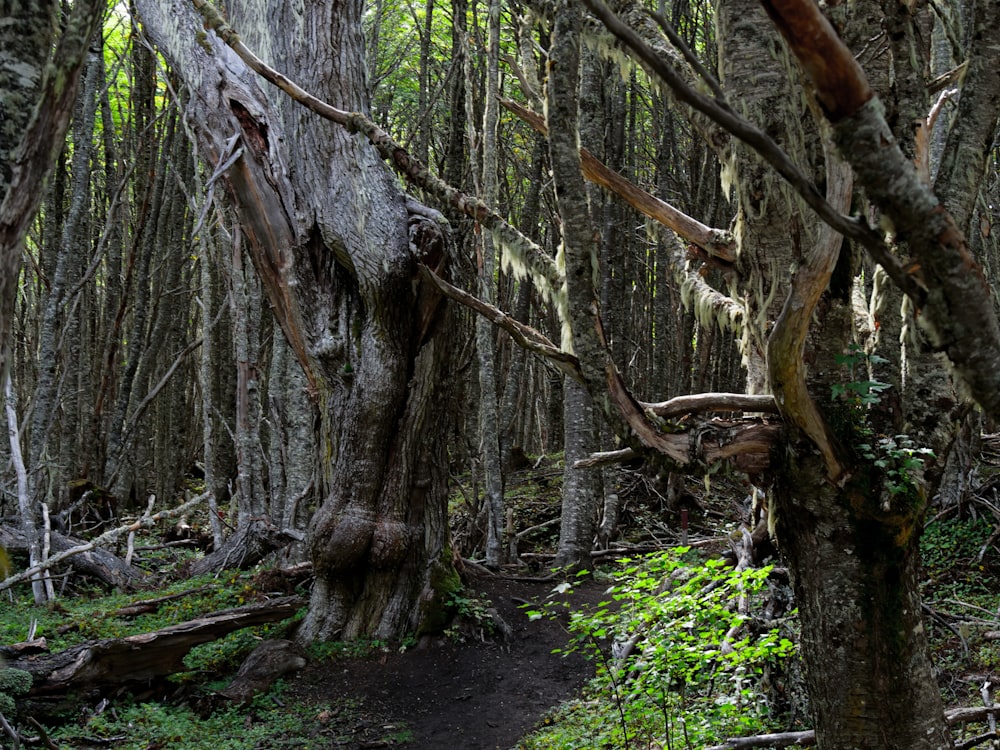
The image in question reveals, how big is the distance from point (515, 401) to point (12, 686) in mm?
8972

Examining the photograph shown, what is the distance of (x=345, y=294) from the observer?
21.3 ft

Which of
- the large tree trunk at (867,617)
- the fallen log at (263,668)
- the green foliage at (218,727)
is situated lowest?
the green foliage at (218,727)

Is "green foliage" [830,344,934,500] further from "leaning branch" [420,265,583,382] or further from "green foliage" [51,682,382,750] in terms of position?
"green foliage" [51,682,382,750]

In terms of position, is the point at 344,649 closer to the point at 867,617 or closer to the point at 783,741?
the point at 783,741

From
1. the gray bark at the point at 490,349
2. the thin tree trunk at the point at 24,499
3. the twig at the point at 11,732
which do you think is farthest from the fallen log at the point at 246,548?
the twig at the point at 11,732

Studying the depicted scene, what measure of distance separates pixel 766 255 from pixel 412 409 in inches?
153

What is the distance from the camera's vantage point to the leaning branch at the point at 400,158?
344cm

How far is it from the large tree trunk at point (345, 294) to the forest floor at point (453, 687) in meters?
0.38

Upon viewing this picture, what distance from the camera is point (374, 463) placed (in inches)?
247

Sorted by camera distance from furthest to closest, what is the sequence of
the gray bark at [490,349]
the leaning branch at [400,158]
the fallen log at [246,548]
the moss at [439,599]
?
1. the fallen log at [246,548]
2. the gray bark at [490,349]
3. the moss at [439,599]
4. the leaning branch at [400,158]

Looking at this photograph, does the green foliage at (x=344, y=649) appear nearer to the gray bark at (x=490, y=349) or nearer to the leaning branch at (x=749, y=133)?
the gray bark at (x=490, y=349)

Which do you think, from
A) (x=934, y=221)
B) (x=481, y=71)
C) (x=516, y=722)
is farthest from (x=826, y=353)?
(x=481, y=71)

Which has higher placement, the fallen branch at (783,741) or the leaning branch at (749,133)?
the leaning branch at (749,133)

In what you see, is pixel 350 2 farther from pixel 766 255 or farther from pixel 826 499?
pixel 826 499
